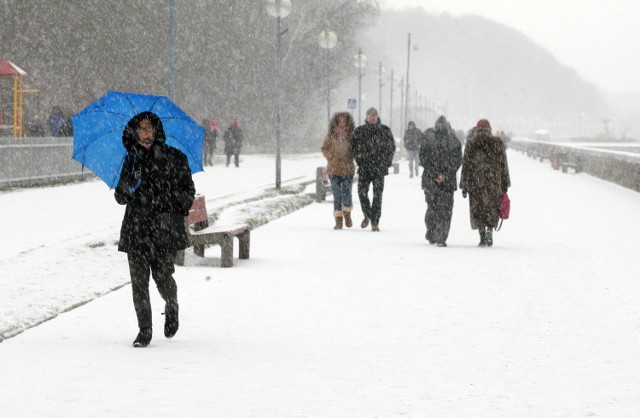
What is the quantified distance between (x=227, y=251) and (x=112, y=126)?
12.0 ft

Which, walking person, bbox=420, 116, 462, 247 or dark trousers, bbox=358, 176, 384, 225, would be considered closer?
walking person, bbox=420, 116, 462, 247

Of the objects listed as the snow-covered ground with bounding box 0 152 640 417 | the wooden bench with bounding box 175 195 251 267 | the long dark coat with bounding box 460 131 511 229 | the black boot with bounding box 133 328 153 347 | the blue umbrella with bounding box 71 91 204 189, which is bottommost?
the snow-covered ground with bounding box 0 152 640 417

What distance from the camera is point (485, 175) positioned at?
14.3 m

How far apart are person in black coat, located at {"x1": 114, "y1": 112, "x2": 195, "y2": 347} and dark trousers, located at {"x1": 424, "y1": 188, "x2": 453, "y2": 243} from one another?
7440 millimetres

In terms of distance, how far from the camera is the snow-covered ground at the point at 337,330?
607 centimetres

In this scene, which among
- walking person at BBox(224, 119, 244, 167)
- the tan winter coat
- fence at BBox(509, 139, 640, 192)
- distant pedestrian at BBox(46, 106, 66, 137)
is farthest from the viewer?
walking person at BBox(224, 119, 244, 167)

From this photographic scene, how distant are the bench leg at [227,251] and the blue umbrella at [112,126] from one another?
3.44 metres

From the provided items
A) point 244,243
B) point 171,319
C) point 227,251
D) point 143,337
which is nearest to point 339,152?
point 244,243

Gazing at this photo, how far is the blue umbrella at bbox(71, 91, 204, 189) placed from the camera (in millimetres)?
8516

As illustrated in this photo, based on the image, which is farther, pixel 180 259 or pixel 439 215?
pixel 439 215

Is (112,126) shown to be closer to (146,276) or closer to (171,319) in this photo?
(146,276)

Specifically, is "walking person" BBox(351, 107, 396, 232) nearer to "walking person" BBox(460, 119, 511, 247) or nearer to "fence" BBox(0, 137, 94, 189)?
"walking person" BBox(460, 119, 511, 247)

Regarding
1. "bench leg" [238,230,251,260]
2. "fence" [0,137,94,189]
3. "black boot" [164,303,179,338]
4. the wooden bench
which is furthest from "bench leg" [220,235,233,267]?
"fence" [0,137,94,189]

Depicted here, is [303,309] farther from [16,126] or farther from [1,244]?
[16,126]
